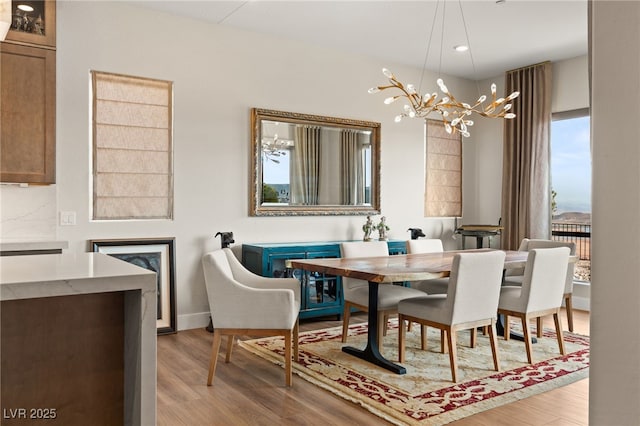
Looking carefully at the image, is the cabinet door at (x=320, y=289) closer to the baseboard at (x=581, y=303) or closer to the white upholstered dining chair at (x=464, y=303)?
the white upholstered dining chair at (x=464, y=303)

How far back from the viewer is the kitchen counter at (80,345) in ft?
4.83

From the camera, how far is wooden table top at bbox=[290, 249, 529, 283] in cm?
311

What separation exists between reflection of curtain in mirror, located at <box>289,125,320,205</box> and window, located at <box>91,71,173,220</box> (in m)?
1.29

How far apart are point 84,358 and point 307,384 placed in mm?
1817

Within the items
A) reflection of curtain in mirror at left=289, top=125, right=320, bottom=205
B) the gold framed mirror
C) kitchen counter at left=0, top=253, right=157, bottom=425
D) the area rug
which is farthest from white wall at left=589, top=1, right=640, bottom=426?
reflection of curtain in mirror at left=289, top=125, right=320, bottom=205

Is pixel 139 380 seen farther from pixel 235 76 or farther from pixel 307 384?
pixel 235 76

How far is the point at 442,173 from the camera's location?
660 centimetres

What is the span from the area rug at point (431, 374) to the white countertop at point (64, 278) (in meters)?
Result: 1.67

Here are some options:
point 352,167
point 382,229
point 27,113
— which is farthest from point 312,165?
point 27,113

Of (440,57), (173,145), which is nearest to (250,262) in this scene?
(173,145)

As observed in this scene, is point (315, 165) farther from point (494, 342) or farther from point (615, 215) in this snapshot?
point (615, 215)

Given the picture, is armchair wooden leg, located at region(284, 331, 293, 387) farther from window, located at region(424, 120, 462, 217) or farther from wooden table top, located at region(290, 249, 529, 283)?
window, located at region(424, 120, 462, 217)

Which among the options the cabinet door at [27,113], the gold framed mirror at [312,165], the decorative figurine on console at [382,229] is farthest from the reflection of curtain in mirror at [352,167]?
the cabinet door at [27,113]

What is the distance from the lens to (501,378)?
329cm
